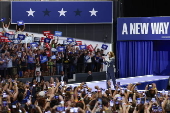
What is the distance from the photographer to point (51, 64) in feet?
68.3

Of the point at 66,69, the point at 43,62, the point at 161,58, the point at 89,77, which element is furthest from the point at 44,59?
the point at 161,58

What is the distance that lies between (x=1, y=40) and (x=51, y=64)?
8.94 feet

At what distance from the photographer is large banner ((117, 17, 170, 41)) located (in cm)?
2436

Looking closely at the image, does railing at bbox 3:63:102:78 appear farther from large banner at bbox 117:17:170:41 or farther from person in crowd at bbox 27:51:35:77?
large banner at bbox 117:17:170:41

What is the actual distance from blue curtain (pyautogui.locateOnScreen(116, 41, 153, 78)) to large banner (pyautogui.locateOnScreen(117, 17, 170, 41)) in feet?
1.27

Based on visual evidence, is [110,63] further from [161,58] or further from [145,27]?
[161,58]

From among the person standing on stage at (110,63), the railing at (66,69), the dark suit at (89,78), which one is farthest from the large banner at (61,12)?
the person standing on stage at (110,63)

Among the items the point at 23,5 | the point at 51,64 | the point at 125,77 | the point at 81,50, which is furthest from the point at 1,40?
the point at 125,77

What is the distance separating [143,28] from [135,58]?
1834mm

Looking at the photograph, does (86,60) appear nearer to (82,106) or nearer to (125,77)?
(125,77)

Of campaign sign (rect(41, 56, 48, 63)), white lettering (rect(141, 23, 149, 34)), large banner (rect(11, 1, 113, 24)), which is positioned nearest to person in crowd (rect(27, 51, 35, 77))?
campaign sign (rect(41, 56, 48, 63))

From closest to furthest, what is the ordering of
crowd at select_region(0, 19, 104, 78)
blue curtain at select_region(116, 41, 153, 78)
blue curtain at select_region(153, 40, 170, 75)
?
crowd at select_region(0, 19, 104, 78) < blue curtain at select_region(116, 41, 153, 78) < blue curtain at select_region(153, 40, 170, 75)

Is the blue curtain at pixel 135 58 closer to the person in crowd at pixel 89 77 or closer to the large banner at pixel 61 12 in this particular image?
the large banner at pixel 61 12

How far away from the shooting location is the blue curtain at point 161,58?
82.4 feet
